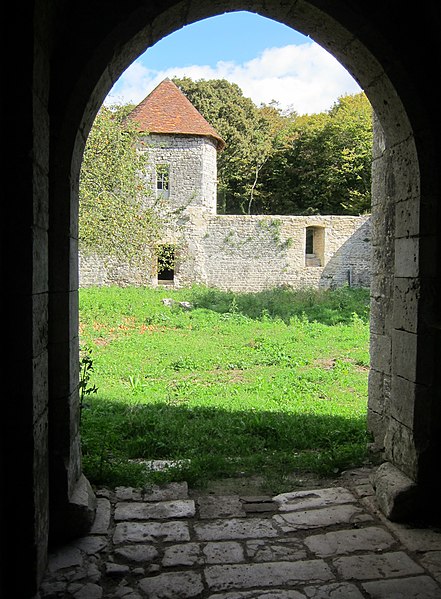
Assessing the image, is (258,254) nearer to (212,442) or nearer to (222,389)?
(222,389)

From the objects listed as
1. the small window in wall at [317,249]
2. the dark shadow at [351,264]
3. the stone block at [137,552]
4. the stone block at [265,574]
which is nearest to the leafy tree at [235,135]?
the small window in wall at [317,249]

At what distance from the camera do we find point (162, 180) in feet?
67.9

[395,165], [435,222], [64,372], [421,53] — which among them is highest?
[421,53]

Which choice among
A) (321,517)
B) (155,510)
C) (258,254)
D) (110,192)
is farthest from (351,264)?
(155,510)

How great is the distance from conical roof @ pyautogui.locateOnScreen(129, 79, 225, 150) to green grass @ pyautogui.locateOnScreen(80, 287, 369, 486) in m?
7.18

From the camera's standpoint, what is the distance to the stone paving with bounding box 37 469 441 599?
2652 millimetres

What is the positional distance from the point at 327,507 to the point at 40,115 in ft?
9.50

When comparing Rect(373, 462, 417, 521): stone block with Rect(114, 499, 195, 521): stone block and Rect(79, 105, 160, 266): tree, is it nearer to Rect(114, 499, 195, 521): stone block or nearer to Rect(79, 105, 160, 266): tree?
Rect(114, 499, 195, 521): stone block

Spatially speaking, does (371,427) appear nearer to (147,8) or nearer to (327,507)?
(327,507)

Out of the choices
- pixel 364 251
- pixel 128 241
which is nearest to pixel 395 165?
pixel 128 241

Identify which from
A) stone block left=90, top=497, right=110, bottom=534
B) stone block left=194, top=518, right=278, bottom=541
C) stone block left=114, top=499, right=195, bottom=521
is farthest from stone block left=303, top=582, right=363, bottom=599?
stone block left=90, top=497, right=110, bottom=534

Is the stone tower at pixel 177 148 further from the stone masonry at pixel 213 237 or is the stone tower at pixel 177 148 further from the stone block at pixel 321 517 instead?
the stone block at pixel 321 517

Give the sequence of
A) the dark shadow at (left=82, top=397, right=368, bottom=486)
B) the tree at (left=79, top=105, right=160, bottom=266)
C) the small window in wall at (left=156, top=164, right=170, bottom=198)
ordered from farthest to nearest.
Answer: the small window in wall at (left=156, top=164, right=170, bottom=198), the tree at (left=79, top=105, right=160, bottom=266), the dark shadow at (left=82, top=397, right=368, bottom=486)

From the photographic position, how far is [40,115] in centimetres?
265
